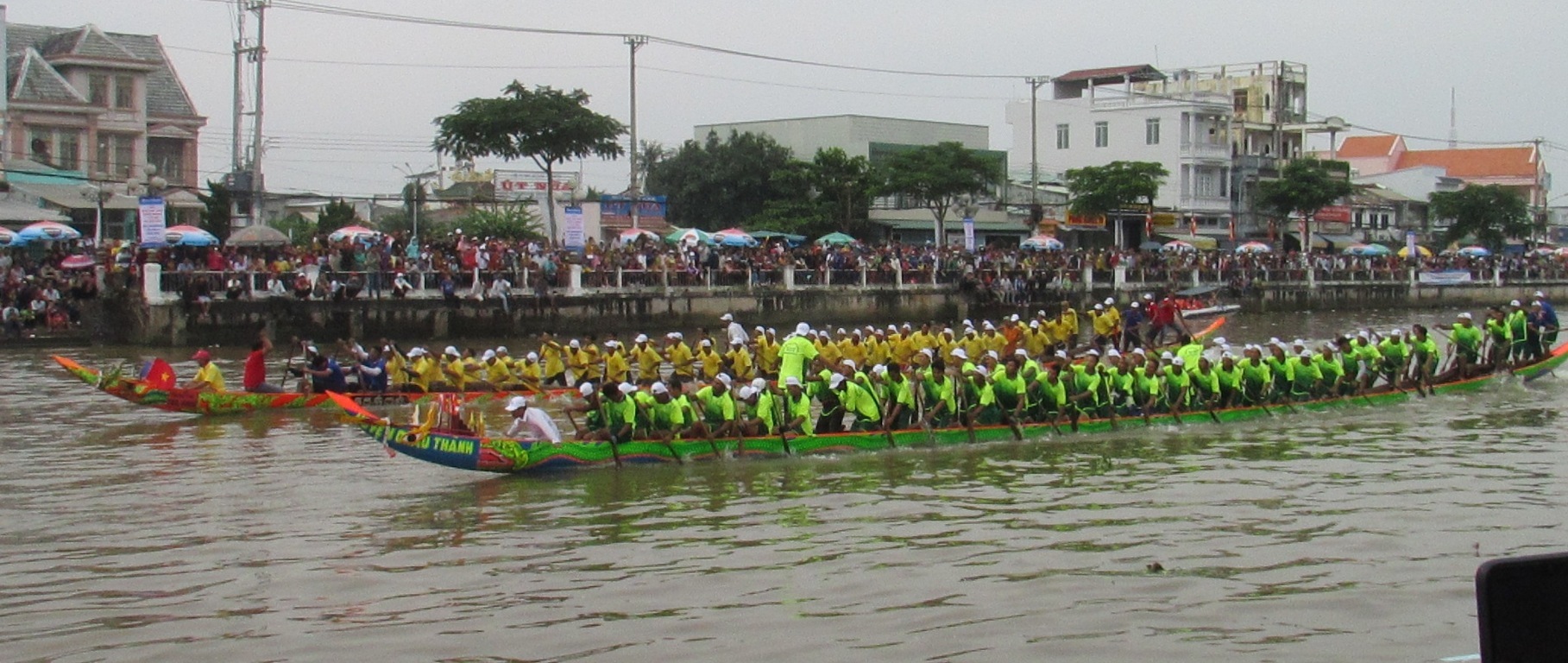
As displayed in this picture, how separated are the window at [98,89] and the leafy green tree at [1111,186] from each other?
32084 millimetres

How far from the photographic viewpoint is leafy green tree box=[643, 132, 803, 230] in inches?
2077

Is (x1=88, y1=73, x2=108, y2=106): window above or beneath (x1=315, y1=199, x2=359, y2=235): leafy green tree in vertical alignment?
above

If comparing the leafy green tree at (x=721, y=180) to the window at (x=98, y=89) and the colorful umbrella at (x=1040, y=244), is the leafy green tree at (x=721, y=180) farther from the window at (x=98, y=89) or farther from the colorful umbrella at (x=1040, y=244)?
the window at (x=98, y=89)

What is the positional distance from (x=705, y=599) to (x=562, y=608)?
94cm

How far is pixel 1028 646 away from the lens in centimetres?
903

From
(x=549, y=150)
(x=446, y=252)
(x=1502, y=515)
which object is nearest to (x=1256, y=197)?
(x=549, y=150)

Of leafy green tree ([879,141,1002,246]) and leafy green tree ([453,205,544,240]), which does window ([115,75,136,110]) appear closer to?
leafy green tree ([453,205,544,240])

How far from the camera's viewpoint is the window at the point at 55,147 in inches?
1715

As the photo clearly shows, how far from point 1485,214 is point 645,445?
62.5 metres

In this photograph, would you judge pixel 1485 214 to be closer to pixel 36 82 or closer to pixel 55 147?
pixel 55 147

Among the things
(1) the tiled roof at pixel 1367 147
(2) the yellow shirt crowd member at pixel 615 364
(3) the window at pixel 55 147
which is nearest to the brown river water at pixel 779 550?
(2) the yellow shirt crowd member at pixel 615 364

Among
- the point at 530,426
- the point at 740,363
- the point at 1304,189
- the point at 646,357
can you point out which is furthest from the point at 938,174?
the point at 530,426

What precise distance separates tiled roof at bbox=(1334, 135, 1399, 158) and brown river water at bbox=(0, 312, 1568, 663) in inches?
2740

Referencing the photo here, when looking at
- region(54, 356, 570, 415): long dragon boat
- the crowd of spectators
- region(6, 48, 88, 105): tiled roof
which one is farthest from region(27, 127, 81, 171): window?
region(54, 356, 570, 415): long dragon boat
